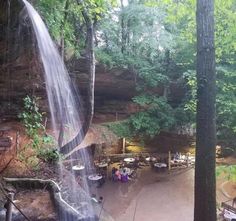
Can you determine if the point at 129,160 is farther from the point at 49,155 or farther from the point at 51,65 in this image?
the point at 51,65

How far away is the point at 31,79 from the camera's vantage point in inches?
469

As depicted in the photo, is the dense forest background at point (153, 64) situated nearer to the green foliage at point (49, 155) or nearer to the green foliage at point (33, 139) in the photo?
the green foliage at point (33, 139)

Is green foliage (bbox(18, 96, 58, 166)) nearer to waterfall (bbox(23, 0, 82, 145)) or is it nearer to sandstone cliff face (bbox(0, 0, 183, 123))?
waterfall (bbox(23, 0, 82, 145))

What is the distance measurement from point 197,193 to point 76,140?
8.09 meters

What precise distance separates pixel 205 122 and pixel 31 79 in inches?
A: 364

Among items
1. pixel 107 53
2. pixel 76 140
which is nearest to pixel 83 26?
pixel 107 53

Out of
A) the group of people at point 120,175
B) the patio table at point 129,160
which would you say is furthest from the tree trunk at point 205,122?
the patio table at point 129,160

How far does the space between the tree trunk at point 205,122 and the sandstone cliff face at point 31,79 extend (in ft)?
19.4

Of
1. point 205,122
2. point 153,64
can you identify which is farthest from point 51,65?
point 153,64

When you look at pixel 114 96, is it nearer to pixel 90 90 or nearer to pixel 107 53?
pixel 107 53

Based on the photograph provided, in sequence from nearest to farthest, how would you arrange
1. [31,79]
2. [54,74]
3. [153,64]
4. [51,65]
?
[51,65], [54,74], [31,79], [153,64]

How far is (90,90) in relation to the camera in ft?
37.1

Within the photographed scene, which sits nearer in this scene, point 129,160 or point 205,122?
point 205,122

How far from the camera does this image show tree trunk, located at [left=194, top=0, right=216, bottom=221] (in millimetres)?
4004
